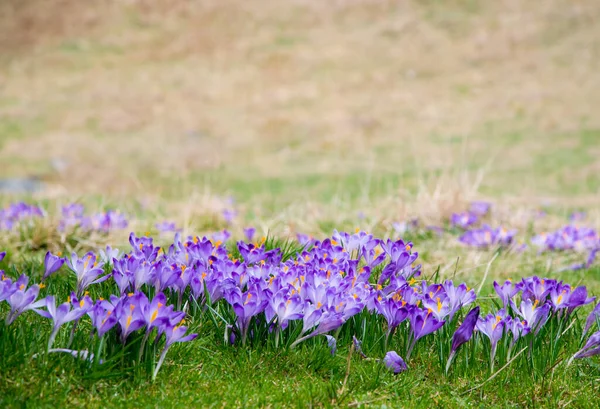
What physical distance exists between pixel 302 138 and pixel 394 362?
1809 cm

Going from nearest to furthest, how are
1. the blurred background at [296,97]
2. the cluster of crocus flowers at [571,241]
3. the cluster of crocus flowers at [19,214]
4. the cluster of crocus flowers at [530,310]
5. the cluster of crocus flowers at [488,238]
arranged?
1. the cluster of crocus flowers at [530,310]
2. the cluster of crocus flowers at [571,241]
3. the cluster of crocus flowers at [488,238]
4. the cluster of crocus flowers at [19,214]
5. the blurred background at [296,97]

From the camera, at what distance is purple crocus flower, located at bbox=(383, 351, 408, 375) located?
7.84 ft

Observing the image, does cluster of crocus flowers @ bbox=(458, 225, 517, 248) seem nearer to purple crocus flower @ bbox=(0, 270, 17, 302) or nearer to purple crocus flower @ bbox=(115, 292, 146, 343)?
purple crocus flower @ bbox=(115, 292, 146, 343)

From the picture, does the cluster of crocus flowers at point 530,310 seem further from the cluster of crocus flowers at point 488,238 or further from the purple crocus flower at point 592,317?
the cluster of crocus flowers at point 488,238

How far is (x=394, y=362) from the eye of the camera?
2393mm

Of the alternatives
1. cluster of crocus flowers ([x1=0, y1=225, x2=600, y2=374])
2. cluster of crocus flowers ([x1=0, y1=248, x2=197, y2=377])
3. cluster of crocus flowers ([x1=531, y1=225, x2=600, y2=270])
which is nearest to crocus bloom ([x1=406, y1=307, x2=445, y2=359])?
cluster of crocus flowers ([x1=0, y1=225, x2=600, y2=374])

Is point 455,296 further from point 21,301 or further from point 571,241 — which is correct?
point 571,241

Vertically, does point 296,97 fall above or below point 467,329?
below

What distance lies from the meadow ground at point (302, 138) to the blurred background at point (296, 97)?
109mm

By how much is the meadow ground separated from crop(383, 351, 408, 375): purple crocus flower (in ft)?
0.12

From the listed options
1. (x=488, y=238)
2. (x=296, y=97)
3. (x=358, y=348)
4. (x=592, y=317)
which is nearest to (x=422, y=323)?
(x=358, y=348)

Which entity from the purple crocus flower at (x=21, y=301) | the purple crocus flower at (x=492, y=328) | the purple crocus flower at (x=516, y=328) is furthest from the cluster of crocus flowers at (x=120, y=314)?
the purple crocus flower at (x=516, y=328)

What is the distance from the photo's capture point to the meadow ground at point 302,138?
2.35 m

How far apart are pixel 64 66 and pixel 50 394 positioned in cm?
2885
